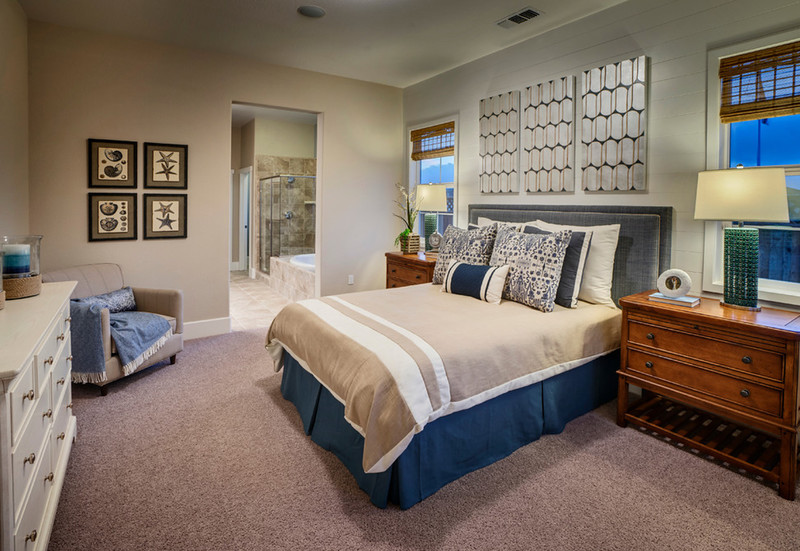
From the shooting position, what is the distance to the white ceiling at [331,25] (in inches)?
130

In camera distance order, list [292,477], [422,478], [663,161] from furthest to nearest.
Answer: [663,161], [292,477], [422,478]

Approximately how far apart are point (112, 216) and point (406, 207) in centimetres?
298

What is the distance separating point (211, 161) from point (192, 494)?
128 inches

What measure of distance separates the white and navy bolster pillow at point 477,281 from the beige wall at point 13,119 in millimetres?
2941

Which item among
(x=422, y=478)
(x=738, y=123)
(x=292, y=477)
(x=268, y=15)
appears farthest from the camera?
(x=268, y=15)

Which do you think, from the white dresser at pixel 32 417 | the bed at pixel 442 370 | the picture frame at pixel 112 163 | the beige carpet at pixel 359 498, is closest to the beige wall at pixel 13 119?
the picture frame at pixel 112 163

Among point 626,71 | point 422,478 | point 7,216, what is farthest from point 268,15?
point 422,478

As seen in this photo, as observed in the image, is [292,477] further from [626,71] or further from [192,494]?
[626,71]

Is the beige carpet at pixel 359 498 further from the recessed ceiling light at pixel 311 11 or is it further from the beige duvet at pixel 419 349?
the recessed ceiling light at pixel 311 11

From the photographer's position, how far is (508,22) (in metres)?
3.57

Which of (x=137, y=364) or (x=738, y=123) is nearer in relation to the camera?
(x=738, y=123)

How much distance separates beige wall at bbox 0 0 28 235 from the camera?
292cm

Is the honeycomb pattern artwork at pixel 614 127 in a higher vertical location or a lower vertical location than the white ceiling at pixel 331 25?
lower

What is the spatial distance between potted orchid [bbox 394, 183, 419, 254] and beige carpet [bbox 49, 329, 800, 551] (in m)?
2.54
